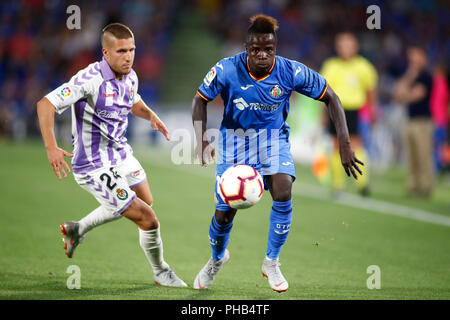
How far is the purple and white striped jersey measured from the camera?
5414 millimetres

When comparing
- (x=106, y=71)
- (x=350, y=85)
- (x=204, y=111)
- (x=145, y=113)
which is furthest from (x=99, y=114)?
(x=350, y=85)

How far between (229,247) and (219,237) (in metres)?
1.88

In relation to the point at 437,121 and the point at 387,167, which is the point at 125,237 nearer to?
the point at 437,121

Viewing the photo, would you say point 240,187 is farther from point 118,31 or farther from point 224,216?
point 118,31

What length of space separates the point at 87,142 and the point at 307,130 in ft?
38.0

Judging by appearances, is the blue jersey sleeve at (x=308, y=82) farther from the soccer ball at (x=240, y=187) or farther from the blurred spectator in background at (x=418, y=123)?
the blurred spectator in background at (x=418, y=123)

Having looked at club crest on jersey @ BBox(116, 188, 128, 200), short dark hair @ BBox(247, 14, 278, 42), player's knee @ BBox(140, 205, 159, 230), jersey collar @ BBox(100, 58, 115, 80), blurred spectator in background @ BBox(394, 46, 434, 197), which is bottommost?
player's knee @ BBox(140, 205, 159, 230)

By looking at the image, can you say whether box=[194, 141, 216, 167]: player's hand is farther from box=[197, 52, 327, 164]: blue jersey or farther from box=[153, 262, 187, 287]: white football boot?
box=[153, 262, 187, 287]: white football boot

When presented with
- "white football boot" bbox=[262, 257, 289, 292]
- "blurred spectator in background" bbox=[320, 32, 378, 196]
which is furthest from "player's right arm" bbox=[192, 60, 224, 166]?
"blurred spectator in background" bbox=[320, 32, 378, 196]

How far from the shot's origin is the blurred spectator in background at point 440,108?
45.0ft

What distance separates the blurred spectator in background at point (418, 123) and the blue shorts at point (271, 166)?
6.54 meters

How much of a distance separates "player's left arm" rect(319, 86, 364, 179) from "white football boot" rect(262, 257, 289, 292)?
1.01 m

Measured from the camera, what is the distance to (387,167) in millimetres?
16391

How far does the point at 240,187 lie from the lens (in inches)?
206
